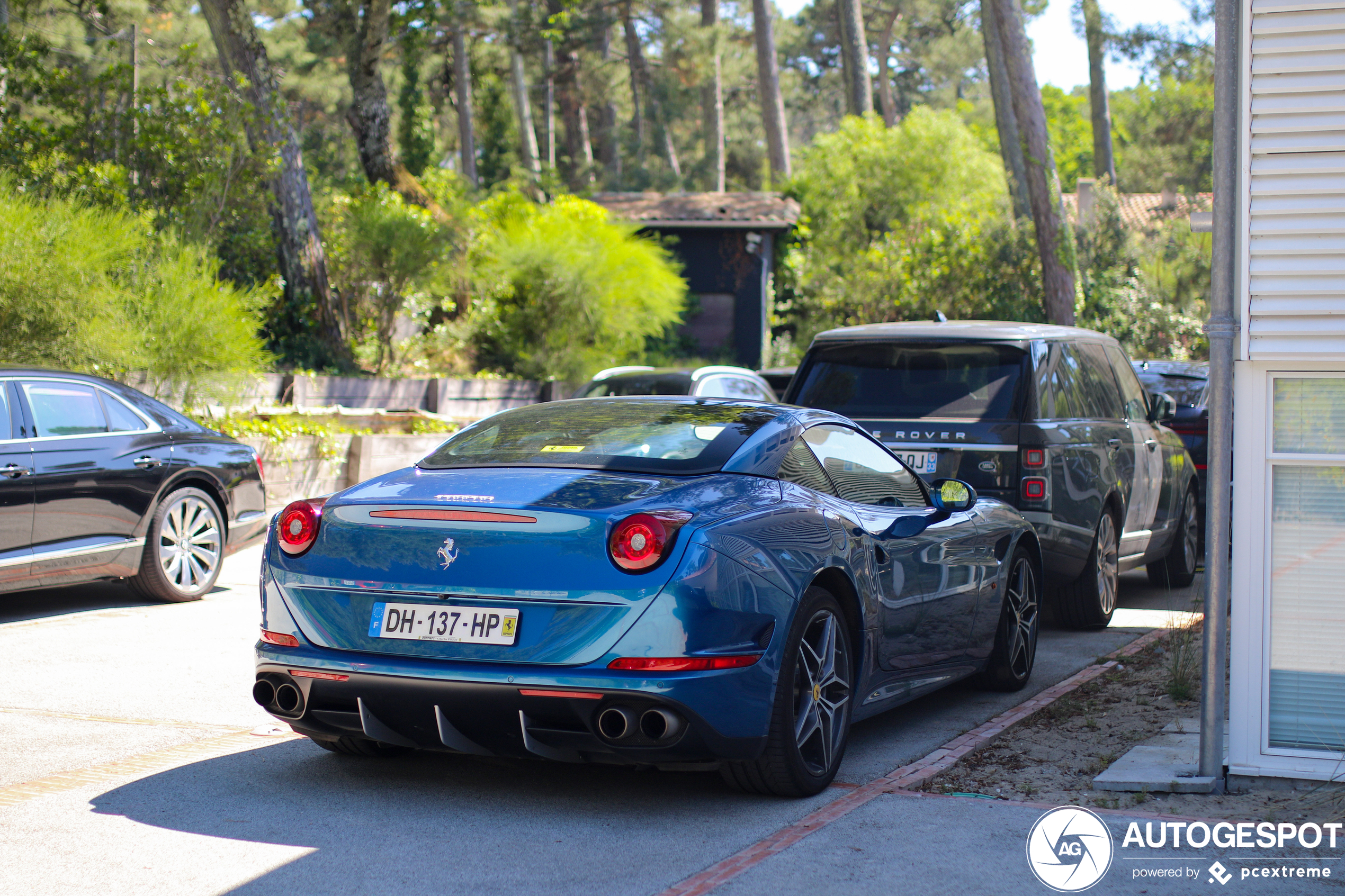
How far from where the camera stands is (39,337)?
11.8m

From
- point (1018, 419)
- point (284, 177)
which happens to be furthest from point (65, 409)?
point (284, 177)

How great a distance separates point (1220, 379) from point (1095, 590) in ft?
13.9

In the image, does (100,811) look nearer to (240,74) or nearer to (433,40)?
(240,74)

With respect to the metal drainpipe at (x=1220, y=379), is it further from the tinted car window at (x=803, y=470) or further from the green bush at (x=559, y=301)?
the green bush at (x=559, y=301)

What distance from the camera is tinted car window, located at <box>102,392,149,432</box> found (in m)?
9.00

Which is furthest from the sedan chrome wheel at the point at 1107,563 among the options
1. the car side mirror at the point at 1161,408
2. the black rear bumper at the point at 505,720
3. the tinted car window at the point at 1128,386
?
the black rear bumper at the point at 505,720

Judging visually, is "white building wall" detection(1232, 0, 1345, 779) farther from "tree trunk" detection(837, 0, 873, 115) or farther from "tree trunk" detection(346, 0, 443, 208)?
"tree trunk" detection(837, 0, 873, 115)

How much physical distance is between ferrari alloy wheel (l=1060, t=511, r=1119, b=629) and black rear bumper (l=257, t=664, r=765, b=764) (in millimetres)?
4946

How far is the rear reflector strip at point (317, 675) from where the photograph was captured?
462 centimetres

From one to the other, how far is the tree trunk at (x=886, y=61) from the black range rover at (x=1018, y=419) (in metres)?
48.0

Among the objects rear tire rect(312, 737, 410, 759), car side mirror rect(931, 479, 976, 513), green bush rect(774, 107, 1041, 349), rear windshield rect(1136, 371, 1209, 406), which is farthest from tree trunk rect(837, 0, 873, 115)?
rear tire rect(312, 737, 410, 759)

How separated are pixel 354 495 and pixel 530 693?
1113 mm

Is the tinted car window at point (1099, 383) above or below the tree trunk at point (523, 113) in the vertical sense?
below

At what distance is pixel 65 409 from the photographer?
8.66 metres
